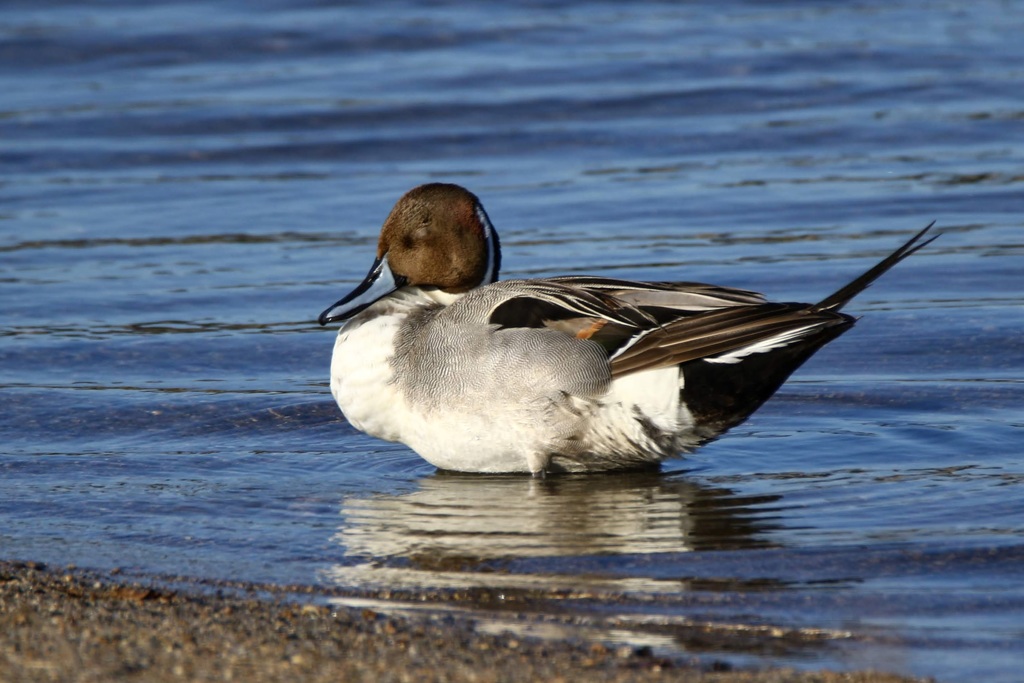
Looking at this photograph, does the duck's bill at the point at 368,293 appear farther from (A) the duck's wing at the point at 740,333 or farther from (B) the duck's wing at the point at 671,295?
(A) the duck's wing at the point at 740,333

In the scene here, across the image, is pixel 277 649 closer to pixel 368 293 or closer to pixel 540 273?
pixel 368 293

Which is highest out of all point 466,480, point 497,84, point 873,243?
point 497,84

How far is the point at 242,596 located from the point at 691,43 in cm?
1207

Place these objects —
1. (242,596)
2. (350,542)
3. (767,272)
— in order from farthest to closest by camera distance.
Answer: (767,272) < (350,542) < (242,596)

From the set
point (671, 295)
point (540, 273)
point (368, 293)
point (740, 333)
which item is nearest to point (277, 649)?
point (740, 333)

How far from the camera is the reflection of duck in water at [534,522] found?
4535 mm

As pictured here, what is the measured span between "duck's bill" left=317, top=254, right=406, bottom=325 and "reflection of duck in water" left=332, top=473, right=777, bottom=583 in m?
0.70

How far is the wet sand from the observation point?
330 cm

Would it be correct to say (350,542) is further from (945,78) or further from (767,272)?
(945,78)

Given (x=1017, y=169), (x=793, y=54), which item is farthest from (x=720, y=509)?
(x=793, y=54)

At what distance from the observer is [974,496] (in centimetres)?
496

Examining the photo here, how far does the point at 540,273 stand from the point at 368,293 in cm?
289

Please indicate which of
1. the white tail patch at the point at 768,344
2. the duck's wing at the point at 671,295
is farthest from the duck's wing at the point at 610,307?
the white tail patch at the point at 768,344

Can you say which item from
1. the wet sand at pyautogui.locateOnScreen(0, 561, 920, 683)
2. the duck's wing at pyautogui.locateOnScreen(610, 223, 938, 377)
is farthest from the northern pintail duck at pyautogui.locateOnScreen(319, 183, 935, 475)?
the wet sand at pyautogui.locateOnScreen(0, 561, 920, 683)
